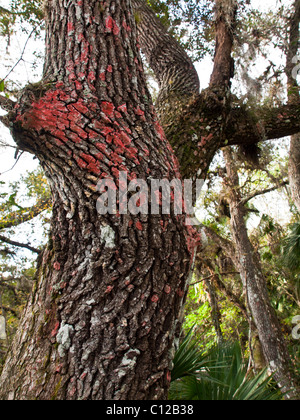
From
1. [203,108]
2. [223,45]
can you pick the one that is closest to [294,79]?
[223,45]

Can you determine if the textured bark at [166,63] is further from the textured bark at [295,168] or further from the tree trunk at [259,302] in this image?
the textured bark at [295,168]

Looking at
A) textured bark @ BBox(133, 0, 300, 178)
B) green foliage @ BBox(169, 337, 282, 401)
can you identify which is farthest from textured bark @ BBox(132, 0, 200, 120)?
green foliage @ BBox(169, 337, 282, 401)

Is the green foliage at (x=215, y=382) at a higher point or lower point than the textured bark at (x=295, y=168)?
lower

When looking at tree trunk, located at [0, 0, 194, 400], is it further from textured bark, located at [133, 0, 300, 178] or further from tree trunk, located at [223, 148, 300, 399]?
tree trunk, located at [223, 148, 300, 399]

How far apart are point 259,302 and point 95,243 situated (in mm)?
5350

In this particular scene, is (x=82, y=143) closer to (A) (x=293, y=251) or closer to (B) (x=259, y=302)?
(B) (x=259, y=302)

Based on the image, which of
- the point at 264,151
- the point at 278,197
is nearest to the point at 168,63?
the point at 264,151

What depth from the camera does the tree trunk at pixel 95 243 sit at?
1.28 m

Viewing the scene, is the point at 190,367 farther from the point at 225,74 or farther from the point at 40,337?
the point at 225,74

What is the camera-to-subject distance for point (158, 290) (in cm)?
140

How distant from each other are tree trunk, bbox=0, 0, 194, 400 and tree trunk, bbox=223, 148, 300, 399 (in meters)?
3.81

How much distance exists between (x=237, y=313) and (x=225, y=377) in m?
6.70

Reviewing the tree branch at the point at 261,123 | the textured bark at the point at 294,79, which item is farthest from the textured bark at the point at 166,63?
the textured bark at the point at 294,79

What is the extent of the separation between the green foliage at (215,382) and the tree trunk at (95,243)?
2.10 feet
